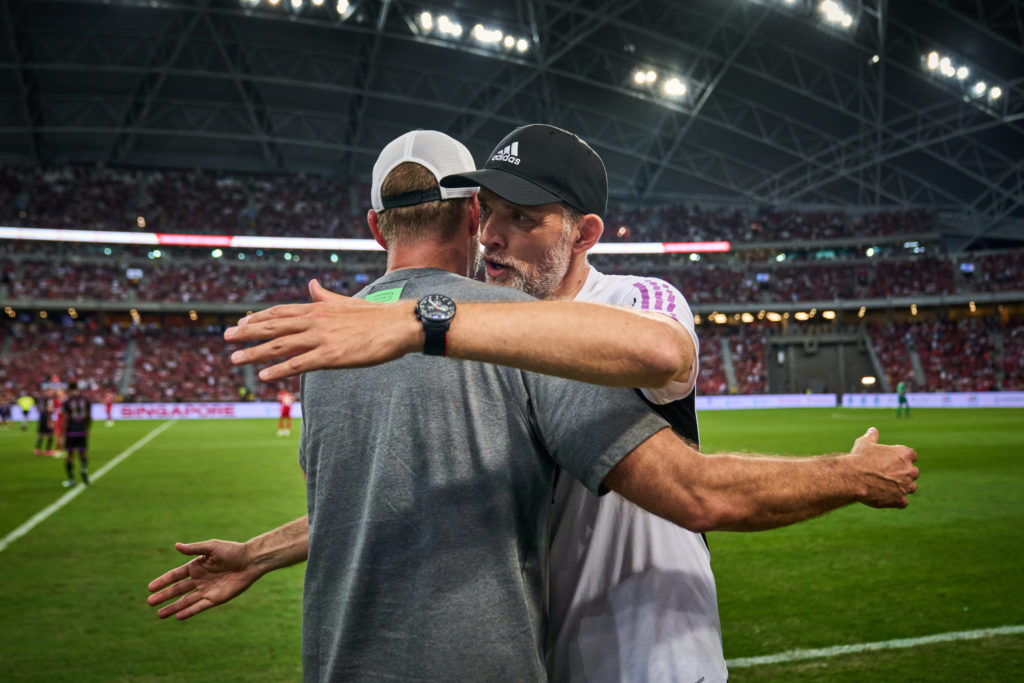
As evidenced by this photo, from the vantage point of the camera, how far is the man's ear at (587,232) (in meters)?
2.52

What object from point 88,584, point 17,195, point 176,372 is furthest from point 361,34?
point 88,584

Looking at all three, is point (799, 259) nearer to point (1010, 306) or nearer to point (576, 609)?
point (1010, 306)

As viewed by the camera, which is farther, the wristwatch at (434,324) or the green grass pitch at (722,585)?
the green grass pitch at (722,585)

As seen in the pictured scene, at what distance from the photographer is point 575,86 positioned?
41.3 metres

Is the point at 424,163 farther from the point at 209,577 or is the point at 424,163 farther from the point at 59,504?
the point at 59,504

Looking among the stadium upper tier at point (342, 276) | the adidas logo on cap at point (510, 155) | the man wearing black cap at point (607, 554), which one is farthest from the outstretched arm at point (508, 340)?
the stadium upper tier at point (342, 276)

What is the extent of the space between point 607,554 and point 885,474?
77 cm

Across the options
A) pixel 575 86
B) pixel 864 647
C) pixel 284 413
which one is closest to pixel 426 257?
pixel 864 647

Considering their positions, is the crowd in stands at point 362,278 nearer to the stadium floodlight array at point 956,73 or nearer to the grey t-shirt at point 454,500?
the stadium floodlight array at point 956,73

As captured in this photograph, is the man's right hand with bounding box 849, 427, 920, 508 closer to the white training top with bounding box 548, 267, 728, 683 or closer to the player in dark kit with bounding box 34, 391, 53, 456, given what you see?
the white training top with bounding box 548, 267, 728, 683

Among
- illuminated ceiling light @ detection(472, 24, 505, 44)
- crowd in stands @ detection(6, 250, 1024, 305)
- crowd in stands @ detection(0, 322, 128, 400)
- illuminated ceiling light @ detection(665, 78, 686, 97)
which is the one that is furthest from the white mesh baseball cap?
crowd in stands @ detection(6, 250, 1024, 305)

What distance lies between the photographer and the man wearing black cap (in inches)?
81.6

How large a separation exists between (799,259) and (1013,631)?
5792cm

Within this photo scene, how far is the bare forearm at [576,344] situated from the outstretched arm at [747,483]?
0.88ft
